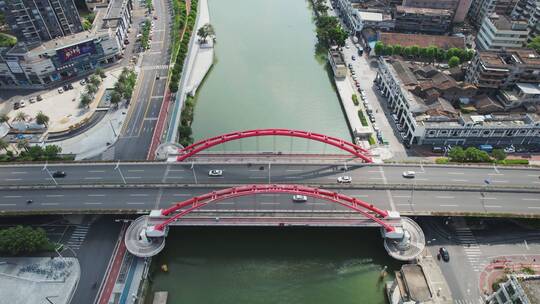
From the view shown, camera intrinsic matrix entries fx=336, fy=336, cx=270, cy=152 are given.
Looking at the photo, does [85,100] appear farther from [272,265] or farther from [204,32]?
[272,265]

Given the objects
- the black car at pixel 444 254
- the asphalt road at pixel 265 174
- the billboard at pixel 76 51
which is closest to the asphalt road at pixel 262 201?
the asphalt road at pixel 265 174

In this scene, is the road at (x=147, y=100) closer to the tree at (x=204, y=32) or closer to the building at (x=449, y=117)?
the tree at (x=204, y=32)

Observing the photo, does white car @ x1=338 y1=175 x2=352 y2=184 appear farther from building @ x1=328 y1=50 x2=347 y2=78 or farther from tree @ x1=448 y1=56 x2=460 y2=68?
tree @ x1=448 y1=56 x2=460 y2=68

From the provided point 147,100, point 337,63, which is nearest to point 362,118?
point 337,63

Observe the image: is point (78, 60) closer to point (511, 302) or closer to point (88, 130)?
point (88, 130)

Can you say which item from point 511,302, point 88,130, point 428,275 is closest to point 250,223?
point 428,275
